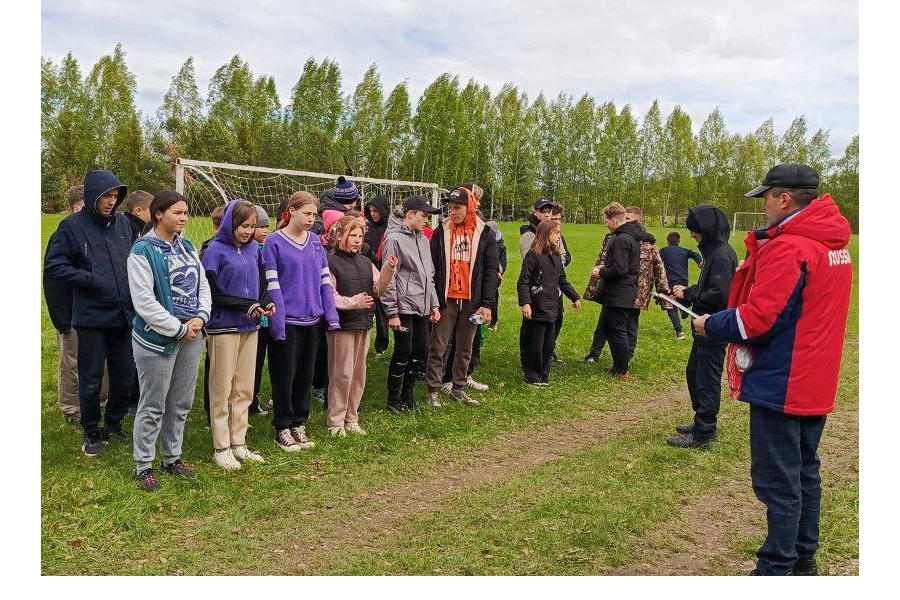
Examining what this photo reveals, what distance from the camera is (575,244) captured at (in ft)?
124

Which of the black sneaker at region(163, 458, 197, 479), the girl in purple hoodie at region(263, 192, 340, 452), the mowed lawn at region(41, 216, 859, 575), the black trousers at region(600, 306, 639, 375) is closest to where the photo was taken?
the mowed lawn at region(41, 216, 859, 575)

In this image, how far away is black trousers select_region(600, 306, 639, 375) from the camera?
9383 mm

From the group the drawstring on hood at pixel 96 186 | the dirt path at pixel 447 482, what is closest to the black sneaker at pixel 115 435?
the drawstring on hood at pixel 96 186

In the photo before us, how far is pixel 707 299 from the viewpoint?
6.25 meters

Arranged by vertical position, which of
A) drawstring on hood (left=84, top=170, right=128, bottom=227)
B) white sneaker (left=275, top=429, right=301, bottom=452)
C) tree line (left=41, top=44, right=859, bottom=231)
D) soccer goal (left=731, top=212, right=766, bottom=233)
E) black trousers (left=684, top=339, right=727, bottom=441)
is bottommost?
white sneaker (left=275, top=429, right=301, bottom=452)

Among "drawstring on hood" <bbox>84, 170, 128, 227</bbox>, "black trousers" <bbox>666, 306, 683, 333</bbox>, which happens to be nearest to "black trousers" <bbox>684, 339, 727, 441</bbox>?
"drawstring on hood" <bbox>84, 170, 128, 227</bbox>

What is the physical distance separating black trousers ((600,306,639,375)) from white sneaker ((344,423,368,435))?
13.0 ft

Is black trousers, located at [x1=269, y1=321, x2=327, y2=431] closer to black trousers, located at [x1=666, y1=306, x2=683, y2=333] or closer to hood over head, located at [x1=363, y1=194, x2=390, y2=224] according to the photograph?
hood over head, located at [x1=363, y1=194, x2=390, y2=224]

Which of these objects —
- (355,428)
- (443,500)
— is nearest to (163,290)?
(355,428)

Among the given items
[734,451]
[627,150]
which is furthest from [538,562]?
[627,150]

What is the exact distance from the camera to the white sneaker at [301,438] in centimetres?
636

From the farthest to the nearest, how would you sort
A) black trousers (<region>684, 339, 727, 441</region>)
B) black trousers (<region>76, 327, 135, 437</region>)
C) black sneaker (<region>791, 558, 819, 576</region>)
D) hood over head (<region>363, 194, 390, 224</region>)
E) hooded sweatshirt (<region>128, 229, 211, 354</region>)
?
hood over head (<region>363, 194, 390, 224</region>), black trousers (<region>684, 339, 727, 441</region>), black trousers (<region>76, 327, 135, 437</region>), hooded sweatshirt (<region>128, 229, 211, 354</region>), black sneaker (<region>791, 558, 819, 576</region>)

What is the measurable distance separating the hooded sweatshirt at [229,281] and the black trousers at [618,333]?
5.19 metres

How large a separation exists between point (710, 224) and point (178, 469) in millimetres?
4915
